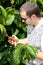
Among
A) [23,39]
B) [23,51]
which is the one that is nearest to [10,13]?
[23,39]

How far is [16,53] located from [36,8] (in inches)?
17.6

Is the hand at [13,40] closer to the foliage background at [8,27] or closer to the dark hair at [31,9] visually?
the foliage background at [8,27]

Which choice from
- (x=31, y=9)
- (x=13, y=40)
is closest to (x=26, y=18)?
(x=31, y=9)

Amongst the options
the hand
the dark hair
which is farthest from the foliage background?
the dark hair

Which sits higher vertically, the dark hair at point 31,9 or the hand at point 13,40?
the dark hair at point 31,9

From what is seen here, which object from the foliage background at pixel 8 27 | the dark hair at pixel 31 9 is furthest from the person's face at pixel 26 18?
the foliage background at pixel 8 27

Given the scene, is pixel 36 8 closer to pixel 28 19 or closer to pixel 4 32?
pixel 28 19

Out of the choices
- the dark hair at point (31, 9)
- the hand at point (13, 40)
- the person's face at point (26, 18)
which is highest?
the dark hair at point (31, 9)

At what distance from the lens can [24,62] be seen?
3471 mm

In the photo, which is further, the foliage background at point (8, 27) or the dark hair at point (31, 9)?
the foliage background at point (8, 27)

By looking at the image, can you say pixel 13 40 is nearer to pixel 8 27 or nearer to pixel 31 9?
pixel 8 27

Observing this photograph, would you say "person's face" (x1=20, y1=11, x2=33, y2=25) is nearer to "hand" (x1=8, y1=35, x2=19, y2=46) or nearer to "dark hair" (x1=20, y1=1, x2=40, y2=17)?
"dark hair" (x1=20, y1=1, x2=40, y2=17)

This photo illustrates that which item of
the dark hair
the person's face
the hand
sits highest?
the dark hair

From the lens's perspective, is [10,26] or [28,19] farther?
[10,26]
